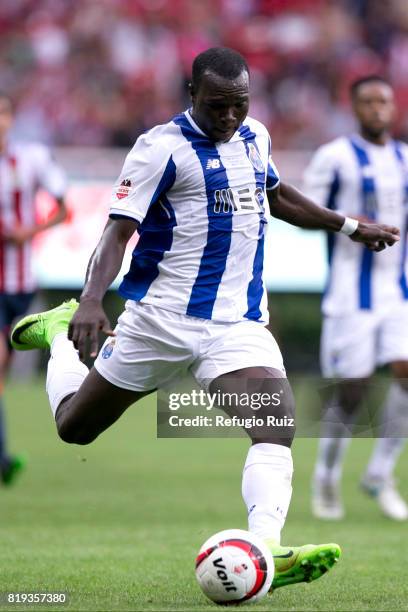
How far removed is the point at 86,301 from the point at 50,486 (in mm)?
4900

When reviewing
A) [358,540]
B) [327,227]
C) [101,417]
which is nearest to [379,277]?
[358,540]

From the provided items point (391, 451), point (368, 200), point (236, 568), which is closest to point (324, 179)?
point (368, 200)

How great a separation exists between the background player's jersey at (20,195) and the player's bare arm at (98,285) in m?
5.02

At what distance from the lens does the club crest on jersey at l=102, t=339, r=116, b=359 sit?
5.09 meters

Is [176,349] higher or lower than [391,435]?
higher

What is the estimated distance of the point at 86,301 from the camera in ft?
14.8

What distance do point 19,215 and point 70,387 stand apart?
4551 mm

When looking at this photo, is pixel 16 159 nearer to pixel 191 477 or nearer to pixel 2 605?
pixel 191 477

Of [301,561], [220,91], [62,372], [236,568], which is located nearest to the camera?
[236,568]

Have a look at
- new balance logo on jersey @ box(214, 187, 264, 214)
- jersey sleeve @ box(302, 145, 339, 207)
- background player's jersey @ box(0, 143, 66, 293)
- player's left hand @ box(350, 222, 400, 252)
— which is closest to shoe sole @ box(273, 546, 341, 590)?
new balance logo on jersey @ box(214, 187, 264, 214)

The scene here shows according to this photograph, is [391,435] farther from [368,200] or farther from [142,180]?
[142,180]

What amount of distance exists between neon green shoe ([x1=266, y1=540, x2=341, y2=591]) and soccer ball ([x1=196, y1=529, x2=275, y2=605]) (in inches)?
4.0

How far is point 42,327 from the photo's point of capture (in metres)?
6.14

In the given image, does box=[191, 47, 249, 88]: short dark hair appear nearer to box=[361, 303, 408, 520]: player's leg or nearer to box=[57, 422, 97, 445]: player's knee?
box=[57, 422, 97, 445]: player's knee
